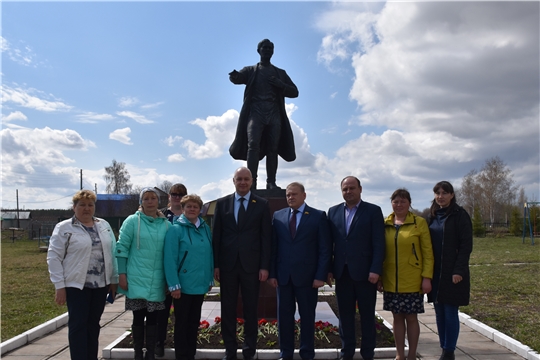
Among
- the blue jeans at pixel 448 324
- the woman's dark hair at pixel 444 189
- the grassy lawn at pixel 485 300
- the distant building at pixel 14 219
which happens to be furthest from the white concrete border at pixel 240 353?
the distant building at pixel 14 219

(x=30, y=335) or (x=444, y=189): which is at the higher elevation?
(x=444, y=189)

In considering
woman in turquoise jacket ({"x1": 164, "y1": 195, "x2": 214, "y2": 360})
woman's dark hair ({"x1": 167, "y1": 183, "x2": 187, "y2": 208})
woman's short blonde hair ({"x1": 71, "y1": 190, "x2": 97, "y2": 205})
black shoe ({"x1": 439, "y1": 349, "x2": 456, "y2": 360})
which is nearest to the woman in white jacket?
woman's short blonde hair ({"x1": 71, "y1": 190, "x2": 97, "y2": 205})

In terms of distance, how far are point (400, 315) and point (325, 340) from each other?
1.03 metres

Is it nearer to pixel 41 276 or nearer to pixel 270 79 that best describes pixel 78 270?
pixel 270 79

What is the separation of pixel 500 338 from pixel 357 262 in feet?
7.46

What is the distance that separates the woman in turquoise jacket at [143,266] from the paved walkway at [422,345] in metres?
1.25

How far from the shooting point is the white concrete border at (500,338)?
14.0 feet

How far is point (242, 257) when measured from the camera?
396 centimetres

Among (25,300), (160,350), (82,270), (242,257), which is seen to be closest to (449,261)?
(242,257)

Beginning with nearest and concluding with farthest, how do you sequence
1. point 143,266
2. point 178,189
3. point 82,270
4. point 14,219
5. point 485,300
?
point 82,270 < point 143,266 < point 178,189 < point 485,300 < point 14,219

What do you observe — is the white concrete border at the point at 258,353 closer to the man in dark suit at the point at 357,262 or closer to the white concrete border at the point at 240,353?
the white concrete border at the point at 240,353

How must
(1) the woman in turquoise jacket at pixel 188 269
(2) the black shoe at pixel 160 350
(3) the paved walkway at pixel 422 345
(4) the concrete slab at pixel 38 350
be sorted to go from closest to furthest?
(1) the woman in turquoise jacket at pixel 188 269 < (2) the black shoe at pixel 160 350 < (3) the paved walkway at pixel 422 345 < (4) the concrete slab at pixel 38 350

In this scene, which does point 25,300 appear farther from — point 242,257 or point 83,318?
point 242,257

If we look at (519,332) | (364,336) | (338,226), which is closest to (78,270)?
(338,226)
